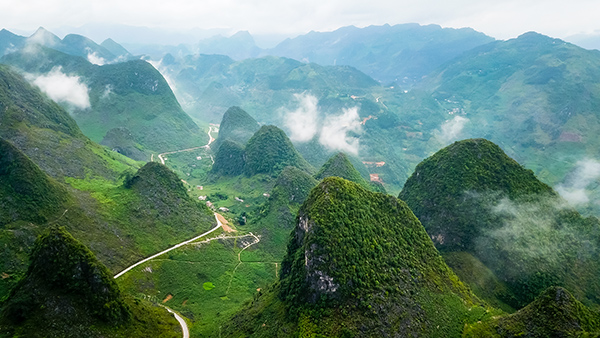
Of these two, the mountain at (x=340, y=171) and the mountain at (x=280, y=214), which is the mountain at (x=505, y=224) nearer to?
the mountain at (x=280, y=214)

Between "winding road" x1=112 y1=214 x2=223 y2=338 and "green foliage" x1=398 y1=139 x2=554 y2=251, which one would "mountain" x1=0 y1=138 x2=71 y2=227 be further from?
"green foliage" x1=398 y1=139 x2=554 y2=251

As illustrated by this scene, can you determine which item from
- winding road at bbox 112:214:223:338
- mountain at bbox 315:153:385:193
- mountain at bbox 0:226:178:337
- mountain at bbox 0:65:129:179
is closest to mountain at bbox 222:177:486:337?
winding road at bbox 112:214:223:338

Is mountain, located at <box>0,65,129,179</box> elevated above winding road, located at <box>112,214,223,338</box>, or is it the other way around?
mountain, located at <box>0,65,129,179</box>

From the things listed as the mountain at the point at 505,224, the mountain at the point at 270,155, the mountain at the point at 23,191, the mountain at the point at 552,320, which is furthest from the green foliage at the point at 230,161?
the mountain at the point at 552,320

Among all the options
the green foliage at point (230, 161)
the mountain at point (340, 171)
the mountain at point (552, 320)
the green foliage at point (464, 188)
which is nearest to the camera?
the mountain at point (552, 320)

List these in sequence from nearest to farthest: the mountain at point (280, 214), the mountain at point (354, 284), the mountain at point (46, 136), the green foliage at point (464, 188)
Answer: the mountain at point (354, 284) < the green foliage at point (464, 188) < the mountain at point (280, 214) < the mountain at point (46, 136)
